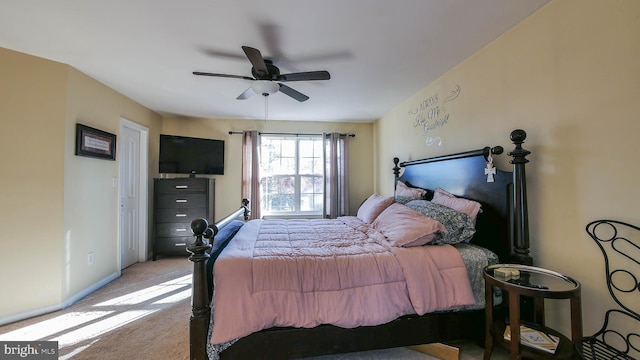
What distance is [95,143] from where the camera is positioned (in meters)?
2.78

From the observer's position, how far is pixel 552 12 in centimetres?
158

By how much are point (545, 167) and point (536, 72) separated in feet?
2.17

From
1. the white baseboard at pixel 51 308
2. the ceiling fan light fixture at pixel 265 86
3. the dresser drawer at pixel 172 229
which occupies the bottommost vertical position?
the white baseboard at pixel 51 308

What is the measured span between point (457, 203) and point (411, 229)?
2.14 feet

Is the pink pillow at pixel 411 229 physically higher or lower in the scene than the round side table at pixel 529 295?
higher

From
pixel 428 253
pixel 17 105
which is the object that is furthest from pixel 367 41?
pixel 17 105

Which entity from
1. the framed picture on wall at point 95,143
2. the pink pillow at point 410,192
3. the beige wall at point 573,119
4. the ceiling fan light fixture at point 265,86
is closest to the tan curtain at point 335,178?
the pink pillow at point 410,192

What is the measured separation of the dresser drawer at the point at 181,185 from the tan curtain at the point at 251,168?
673mm

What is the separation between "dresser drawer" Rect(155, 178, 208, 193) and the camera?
384cm


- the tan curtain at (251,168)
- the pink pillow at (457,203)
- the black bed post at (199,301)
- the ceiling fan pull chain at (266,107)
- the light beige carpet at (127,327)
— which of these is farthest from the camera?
the tan curtain at (251,168)

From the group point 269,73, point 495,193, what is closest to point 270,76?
point 269,73

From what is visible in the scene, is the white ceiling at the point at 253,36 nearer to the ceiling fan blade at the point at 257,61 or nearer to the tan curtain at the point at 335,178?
the ceiling fan blade at the point at 257,61

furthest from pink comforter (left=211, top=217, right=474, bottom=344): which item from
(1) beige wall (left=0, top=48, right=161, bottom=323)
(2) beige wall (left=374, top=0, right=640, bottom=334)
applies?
(1) beige wall (left=0, top=48, right=161, bottom=323)

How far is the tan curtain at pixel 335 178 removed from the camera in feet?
14.7
